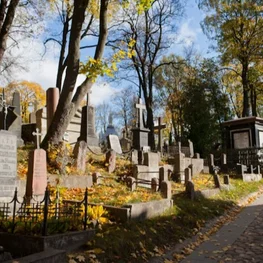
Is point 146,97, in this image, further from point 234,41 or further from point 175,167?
point 175,167

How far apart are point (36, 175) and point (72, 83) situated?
459 centimetres

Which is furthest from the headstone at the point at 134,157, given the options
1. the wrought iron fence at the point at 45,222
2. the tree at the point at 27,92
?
the tree at the point at 27,92

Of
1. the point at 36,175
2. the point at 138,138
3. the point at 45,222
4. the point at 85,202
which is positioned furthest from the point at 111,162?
the point at 138,138

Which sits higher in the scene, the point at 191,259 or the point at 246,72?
the point at 246,72

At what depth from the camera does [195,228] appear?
773cm

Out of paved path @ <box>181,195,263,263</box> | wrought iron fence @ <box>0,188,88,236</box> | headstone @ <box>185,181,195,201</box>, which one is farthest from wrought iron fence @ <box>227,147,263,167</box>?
wrought iron fence @ <box>0,188,88,236</box>

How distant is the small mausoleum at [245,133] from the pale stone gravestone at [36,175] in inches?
718

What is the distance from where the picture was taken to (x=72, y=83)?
11.4 meters

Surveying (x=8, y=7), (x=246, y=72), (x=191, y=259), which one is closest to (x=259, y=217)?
(x=191, y=259)

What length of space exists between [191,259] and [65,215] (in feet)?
7.79

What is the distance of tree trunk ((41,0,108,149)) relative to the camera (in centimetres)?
1112

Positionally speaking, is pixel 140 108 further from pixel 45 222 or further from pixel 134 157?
pixel 45 222

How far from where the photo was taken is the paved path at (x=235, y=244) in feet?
18.8

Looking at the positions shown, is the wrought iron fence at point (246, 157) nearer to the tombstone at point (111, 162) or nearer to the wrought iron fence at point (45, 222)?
the tombstone at point (111, 162)
